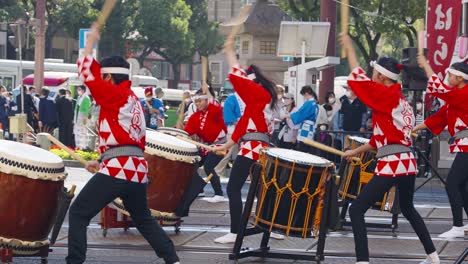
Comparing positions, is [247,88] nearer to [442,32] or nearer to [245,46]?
[442,32]

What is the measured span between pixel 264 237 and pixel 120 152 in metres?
2.22

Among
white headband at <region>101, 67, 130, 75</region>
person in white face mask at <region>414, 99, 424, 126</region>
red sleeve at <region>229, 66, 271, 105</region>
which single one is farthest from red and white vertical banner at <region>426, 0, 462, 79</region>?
white headband at <region>101, 67, 130, 75</region>

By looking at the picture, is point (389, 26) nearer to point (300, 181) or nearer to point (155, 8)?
point (155, 8)

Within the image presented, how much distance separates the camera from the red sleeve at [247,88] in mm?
9961

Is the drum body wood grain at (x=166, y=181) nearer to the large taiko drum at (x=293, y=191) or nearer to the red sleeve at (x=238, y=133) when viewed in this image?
the red sleeve at (x=238, y=133)

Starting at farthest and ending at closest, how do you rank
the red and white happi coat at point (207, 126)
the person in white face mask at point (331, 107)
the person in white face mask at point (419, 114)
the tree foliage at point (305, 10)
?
the tree foliage at point (305, 10)
the person in white face mask at point (331, 107)
the person in white face mask at point (419, 114)
the red and white happi coat at point (207, 126)

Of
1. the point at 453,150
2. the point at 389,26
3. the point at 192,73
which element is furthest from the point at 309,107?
the point at 192,73

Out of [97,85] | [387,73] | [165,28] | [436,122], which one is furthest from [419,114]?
[165,28]

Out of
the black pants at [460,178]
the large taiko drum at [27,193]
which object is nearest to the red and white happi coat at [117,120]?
the large taiko drum at [27,193]

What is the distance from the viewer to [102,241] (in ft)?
35.1

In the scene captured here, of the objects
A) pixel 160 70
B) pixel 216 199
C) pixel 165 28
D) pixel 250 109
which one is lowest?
pixel 160 70

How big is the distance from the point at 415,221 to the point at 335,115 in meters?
12.5

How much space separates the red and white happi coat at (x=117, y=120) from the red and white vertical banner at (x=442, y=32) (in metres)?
11.8

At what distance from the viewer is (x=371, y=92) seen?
8797 mm
